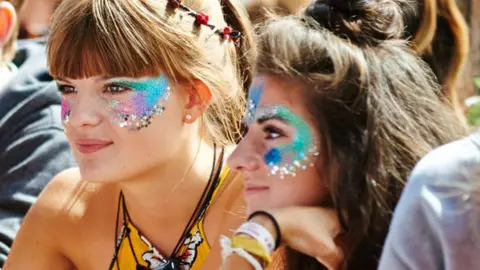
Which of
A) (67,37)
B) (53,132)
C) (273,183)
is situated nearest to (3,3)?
(53,132)

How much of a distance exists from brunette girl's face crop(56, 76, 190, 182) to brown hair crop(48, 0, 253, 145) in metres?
0.03

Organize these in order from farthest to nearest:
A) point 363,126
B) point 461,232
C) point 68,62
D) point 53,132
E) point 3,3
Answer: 1. point 3,3
2. point 53,132
3. point 68,62
4. point 363,126
5. point 461,232

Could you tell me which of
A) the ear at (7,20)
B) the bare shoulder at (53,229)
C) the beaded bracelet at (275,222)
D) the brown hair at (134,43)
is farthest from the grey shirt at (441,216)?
the ear at (7,20)

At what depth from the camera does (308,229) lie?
5.68 ft

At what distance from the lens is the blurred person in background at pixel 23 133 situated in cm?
285

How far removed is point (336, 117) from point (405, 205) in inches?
12.1

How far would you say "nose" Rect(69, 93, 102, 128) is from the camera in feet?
7.15

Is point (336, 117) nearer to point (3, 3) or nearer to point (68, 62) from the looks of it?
point (68, 62)

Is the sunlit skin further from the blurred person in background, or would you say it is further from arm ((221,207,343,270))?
arm ((221,207,343,270))

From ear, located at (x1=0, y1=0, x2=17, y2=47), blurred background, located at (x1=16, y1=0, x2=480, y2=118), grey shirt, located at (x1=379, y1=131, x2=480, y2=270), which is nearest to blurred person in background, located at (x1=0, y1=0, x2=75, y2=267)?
ear, located at (x1=0, y1=0, x2=17, y2=47)

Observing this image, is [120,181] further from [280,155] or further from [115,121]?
[280,155]

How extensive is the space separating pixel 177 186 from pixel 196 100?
23 centimetres

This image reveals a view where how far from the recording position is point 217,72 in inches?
91.6

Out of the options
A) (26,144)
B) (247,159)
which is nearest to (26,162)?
(26,144)
